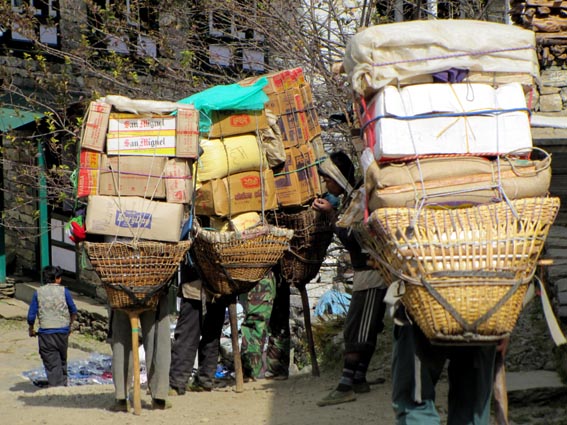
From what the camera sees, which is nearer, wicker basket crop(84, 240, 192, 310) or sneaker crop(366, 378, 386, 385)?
wicker basket crop(84, 240, 192, 310)

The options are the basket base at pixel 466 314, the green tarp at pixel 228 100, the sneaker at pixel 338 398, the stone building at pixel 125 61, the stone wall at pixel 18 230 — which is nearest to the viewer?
the basket base at pixel 466 314

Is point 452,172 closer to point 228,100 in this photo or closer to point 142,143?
point 142,143

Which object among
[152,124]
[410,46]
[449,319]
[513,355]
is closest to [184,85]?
[152,124]

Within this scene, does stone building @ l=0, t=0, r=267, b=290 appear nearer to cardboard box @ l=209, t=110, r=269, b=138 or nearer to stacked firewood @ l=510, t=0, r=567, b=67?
stacked firewood @ l=510, t=0, r=567, b=67

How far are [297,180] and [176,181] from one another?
1297 mm

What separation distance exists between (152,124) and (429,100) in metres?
2.56

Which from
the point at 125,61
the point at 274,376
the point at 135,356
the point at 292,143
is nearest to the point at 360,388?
the point at 274,376

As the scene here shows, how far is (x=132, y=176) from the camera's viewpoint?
627cm

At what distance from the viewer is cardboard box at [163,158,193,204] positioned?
20.5 feet

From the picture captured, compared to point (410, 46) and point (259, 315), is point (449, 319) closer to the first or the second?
point (410, 46)

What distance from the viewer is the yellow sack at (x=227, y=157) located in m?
6.74

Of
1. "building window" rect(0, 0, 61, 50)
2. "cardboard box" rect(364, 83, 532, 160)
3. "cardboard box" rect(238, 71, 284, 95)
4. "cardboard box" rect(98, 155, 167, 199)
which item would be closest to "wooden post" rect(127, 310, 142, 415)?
"cardboard box" rect(98, 155, 167, 199)

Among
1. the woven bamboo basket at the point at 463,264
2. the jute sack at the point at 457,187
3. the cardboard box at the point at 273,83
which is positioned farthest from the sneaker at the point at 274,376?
the woven bamboo basket at the point at 463,264

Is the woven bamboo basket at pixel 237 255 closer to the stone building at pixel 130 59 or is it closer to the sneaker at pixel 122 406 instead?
the sneaker at pixel 122 406
